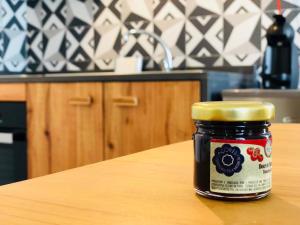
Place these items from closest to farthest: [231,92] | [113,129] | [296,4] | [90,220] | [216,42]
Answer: [90,220]
[231,92]
[113,129]
[296,4]
[216,42]

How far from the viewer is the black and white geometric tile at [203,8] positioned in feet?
8.15

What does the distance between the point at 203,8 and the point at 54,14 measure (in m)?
Result: 1.04

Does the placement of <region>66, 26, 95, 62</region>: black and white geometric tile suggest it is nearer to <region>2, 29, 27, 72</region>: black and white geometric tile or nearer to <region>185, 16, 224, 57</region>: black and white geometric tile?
<region>2, 29, 27, 72</region>: black and white geometric tile

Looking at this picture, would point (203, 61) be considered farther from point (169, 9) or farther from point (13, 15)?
point (13, 15)

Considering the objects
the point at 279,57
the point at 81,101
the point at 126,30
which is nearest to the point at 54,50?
the point at 126,30

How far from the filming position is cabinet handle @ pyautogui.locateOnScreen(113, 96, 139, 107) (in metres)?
2.03

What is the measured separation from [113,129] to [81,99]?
0.21 m

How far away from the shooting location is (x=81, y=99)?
2.17 metres

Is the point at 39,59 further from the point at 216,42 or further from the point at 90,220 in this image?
the point at 90,220

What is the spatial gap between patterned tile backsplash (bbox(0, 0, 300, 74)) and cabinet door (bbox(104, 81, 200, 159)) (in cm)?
61

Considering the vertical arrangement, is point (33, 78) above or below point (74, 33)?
below

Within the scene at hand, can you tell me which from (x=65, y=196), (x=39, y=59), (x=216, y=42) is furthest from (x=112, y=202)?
(x=39, y=59)

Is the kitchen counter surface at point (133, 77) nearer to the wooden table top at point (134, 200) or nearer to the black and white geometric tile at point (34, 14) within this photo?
the black and white geometric tile at point (34, 14)

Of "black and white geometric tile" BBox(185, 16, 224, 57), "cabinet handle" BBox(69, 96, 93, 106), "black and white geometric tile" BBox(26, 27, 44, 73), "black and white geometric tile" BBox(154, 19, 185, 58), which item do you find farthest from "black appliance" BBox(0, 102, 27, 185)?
"black and white geometric tile" BBox(185, 16, 224, 57)
